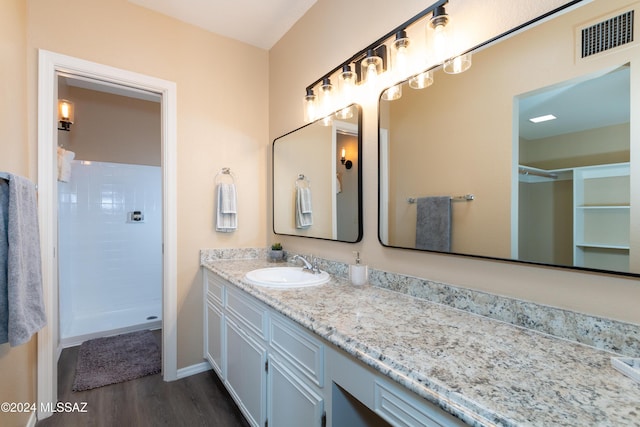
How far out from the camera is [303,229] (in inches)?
83.6

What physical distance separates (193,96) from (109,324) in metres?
2.48

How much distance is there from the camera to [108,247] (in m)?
3.34

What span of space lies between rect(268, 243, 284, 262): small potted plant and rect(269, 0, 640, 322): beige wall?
0.07 metres

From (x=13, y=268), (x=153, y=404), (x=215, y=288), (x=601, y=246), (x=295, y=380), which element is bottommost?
(x=153, y=404)

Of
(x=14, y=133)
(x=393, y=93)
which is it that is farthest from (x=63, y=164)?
(x=393, y=93)

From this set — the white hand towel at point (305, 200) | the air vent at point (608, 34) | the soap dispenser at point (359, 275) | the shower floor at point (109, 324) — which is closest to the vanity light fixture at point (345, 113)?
the white hand towel at point (305, 200)

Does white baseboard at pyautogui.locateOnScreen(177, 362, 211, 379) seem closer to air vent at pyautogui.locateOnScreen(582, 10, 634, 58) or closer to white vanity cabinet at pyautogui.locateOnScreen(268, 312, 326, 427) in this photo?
white vanity cabinet at pyautogui.locateOnScreen(268, 312, 326, 427)

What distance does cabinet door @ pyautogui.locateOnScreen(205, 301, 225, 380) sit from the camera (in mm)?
1910

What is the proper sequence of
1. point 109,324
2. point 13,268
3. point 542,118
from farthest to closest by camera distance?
1. point 109,324
2. point 13,268
3. point 542,118

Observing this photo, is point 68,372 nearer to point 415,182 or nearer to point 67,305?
point 67,305

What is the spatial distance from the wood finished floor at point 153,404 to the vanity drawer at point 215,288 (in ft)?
2.05

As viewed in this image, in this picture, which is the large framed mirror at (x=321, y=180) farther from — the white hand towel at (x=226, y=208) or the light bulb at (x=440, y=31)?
the light bulb at (x=440, y=31)

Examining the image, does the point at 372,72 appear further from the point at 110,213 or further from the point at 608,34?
the point at 110,213

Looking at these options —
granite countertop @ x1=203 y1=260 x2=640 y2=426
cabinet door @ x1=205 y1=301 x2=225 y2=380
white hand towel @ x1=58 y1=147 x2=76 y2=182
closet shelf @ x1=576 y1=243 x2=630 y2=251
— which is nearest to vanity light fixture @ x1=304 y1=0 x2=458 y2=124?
closet shelf @ x1=576 y1=243 x2=630 y2=251
